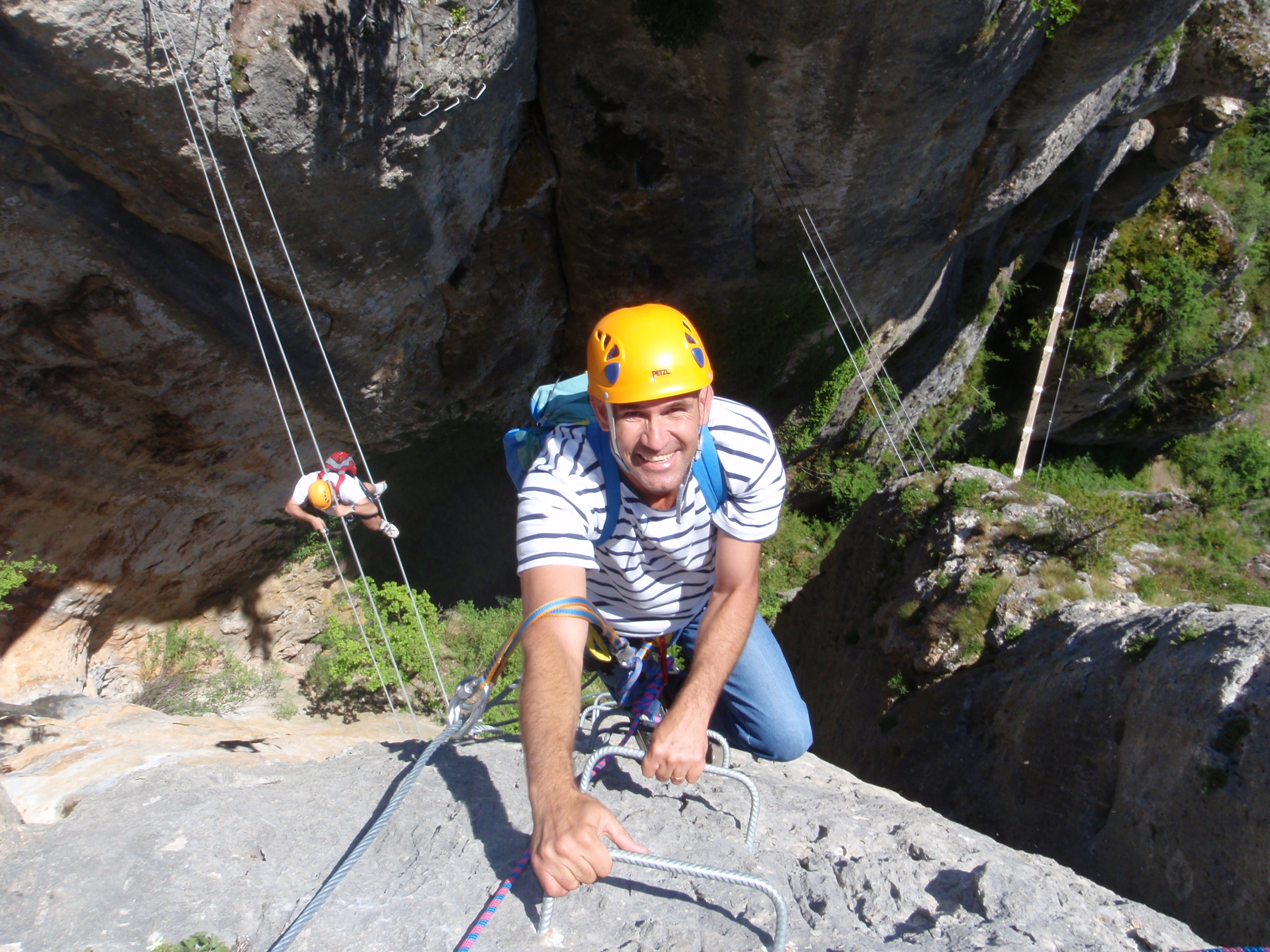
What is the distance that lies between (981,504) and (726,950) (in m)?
4.20

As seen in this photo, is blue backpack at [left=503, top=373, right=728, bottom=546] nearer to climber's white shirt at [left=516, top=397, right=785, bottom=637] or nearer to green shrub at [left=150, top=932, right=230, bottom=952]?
climber's white shirt at [left=516, top=397, right=785, bottom=637]

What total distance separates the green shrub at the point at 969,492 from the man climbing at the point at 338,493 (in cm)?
447

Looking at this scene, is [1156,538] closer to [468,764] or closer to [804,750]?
[804,750]

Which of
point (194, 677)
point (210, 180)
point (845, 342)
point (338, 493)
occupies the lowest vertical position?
point (194, 677)

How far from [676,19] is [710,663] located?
17.7ft

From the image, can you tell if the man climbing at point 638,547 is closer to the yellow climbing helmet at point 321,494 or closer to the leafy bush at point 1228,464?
the yellow climbing helmet at point 321,494

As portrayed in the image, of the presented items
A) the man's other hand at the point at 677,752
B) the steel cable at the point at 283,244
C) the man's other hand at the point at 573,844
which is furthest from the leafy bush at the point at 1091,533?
the man's other hand at the point at 573,844

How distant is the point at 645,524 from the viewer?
250 centimetres

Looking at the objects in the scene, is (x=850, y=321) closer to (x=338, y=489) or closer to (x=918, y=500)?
(x=918, y=500)

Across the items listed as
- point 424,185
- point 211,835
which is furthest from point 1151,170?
point 211,835

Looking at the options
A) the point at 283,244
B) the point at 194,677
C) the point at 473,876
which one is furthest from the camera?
the point at 194,677

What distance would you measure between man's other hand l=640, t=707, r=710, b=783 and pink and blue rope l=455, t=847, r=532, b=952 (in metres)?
0.41

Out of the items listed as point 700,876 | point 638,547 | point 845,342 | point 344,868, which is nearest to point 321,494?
point 638,547

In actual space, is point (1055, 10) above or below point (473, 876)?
above
